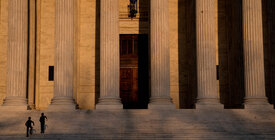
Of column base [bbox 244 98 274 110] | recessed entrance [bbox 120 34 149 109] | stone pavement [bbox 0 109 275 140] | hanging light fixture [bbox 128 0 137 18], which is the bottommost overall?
stone pavement [bbox 0 109 275 140]

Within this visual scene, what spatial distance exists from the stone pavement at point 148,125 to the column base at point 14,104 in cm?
128

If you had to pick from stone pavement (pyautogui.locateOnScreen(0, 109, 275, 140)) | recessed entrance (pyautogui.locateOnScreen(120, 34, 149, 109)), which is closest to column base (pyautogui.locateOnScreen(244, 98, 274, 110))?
stone pavement (pyautogui.locateOnScreen(0, 109, 275, 140))

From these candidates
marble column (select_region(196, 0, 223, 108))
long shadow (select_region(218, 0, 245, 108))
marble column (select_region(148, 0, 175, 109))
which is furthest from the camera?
long shadow (select_region(218, 0, 245, 108))

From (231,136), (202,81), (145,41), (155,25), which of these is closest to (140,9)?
(145,41)

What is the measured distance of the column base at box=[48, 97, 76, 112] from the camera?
44750 millimetres

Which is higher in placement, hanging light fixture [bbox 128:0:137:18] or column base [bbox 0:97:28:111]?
hanging light fixture [bbox 128:0:137:18]

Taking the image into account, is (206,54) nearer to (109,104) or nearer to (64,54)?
(109,104)

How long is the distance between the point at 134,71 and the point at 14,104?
1465 cm

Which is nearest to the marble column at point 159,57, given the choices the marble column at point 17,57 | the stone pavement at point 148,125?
the stone pavement at point 148,125

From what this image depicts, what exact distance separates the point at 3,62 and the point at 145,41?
15273 millimetres

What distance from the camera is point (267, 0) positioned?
2108 inches

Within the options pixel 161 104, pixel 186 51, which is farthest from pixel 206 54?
pixel 186 51

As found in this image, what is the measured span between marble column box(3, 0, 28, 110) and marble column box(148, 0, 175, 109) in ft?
38.2

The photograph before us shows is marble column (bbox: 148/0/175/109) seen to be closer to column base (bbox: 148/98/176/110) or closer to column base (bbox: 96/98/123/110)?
column base (bbox: 148/98/176/110)
